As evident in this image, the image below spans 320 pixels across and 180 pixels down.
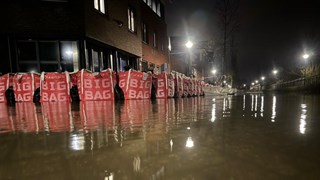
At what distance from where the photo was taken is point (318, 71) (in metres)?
28.1

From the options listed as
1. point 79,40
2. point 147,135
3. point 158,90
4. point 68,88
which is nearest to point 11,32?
point 79,40

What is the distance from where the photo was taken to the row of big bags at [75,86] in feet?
33.3

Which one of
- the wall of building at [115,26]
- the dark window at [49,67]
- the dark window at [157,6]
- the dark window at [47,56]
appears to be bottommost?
the dark window at [49,67]

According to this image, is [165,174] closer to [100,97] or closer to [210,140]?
[210,140]

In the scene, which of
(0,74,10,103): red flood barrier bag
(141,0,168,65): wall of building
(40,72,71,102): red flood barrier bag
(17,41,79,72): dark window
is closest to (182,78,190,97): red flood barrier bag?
(17,41,79,72): dark window

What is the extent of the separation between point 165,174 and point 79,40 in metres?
12.2

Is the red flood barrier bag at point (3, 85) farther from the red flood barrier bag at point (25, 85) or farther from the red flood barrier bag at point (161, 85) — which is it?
the red flood barrier bag at point (161, 85)

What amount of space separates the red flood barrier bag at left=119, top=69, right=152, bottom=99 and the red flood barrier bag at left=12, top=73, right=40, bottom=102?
11.8 ft

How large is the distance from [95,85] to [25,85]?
121 inches

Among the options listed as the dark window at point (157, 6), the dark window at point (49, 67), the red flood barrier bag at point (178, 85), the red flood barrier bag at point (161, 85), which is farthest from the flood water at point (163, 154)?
the dark window at point (157, 6)

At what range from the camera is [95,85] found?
10.2m

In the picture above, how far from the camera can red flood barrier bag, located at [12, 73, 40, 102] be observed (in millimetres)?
10281

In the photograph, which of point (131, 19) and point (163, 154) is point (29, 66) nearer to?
point (131, 19)

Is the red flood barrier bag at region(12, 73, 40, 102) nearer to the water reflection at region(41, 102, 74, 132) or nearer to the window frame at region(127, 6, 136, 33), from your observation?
the water reflection at region(41, 102, 74, 132)
